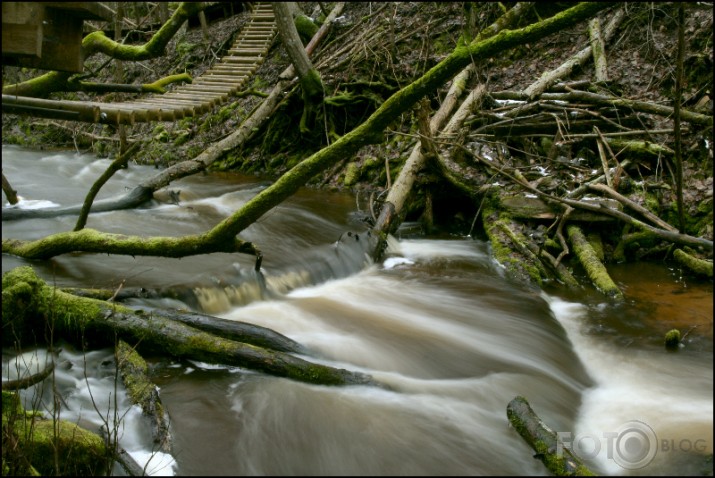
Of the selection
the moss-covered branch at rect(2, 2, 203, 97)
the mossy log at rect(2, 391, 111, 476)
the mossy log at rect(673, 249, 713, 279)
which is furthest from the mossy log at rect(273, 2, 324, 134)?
the mossy log at rect(2, 391, 111, 476)

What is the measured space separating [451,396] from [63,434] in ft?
8.53

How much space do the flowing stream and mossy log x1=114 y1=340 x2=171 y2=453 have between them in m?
0.08

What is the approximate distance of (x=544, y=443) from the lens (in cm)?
320

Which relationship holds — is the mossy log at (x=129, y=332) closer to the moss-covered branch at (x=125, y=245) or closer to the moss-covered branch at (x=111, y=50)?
the moss-covered branch at (x=125, y=245)

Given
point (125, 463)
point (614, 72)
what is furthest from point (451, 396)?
point (614, 72)

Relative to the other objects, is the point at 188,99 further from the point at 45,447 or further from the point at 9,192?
the point at 45,447

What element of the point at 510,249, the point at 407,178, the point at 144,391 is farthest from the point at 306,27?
the point at 144,391

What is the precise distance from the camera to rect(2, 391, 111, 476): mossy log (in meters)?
2.46

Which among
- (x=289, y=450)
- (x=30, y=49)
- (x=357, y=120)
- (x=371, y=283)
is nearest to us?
(x=30, y=49)

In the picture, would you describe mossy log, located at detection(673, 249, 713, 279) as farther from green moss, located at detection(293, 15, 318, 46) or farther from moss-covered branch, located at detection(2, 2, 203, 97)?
green moss, located at detection(293, 15, 318, 46)

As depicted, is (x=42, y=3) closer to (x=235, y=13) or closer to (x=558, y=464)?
(x=558, y=464)

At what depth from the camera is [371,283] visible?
266 inches

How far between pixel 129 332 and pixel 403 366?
2.17 metres

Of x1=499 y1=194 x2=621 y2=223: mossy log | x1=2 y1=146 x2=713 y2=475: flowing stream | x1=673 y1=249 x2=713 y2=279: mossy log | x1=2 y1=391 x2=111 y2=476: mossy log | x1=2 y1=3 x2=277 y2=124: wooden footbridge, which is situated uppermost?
x1=2 y1=3 x2=277 y2=124: wooden footbridge
